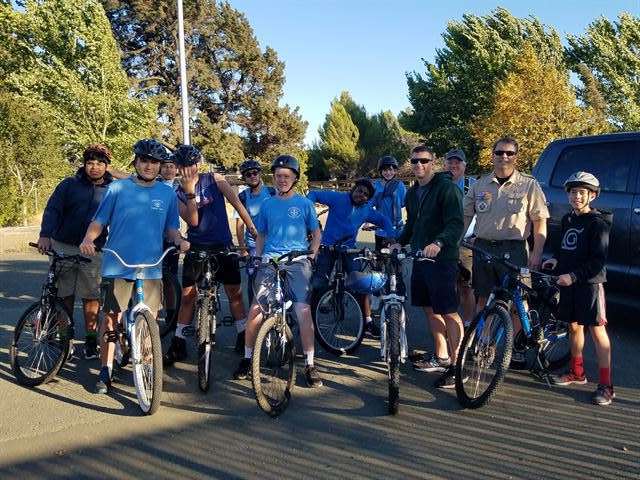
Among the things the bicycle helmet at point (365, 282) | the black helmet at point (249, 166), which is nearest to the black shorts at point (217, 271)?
the bicycle helmet at point (365, 282)

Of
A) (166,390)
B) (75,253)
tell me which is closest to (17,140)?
(75,253)

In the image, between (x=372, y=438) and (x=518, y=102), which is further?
(x=518, y=102)

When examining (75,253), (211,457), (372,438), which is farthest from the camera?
(75,253)

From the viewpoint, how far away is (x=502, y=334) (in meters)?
4.49

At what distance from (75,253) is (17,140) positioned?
46.7 ft

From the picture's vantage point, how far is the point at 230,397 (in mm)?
4812

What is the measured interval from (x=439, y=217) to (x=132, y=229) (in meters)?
2.50

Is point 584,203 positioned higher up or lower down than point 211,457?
higher up

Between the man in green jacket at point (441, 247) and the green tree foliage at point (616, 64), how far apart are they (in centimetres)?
3096

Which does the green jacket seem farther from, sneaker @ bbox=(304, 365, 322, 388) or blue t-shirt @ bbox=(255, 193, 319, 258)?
sneaker @ bbox=(304, 365, 322, 388)

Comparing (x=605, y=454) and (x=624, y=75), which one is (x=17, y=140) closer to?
(x=605, y=454)

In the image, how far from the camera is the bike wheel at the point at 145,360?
Result: 4.34 metres

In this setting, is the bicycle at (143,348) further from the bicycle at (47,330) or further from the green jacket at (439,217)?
the green jacket at (439,217)

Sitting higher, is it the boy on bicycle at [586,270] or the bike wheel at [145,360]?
the boy on bicycle at [586,270]
